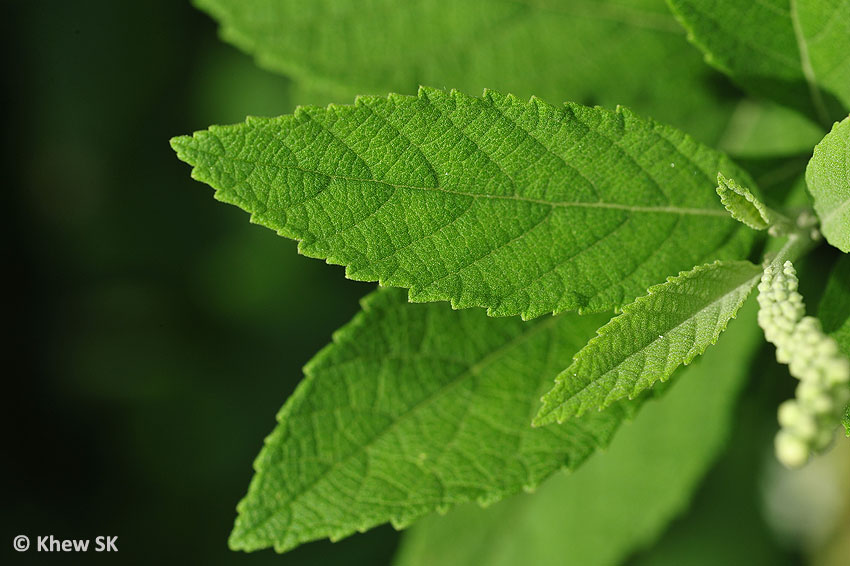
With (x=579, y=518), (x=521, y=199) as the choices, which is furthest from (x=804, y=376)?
(x=579, y=518)

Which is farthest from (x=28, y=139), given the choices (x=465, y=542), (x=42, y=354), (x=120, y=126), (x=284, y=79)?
(x=465, y=542)

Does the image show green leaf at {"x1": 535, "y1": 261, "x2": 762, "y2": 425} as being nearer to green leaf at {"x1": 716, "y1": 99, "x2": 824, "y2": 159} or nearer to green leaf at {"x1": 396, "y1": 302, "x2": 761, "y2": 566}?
green leaf at {"x1": 716, "y1": 99, "x2": 824, "y2": 159}

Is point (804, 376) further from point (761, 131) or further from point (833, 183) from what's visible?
point (761, 131)

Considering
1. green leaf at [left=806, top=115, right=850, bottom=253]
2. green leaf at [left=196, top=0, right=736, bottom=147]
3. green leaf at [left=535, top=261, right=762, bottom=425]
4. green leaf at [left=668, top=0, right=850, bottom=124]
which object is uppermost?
green leaf at [left=196, top=0, right=736, bottom=147]

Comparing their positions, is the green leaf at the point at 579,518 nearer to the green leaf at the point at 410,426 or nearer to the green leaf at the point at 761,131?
the green leaf at the point at 761,131

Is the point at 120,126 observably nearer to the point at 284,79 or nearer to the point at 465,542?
the point at 284,79

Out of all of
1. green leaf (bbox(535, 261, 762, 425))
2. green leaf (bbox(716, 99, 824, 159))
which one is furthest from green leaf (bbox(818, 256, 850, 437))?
green leaf (bbox(716, 99, 824, 159))
